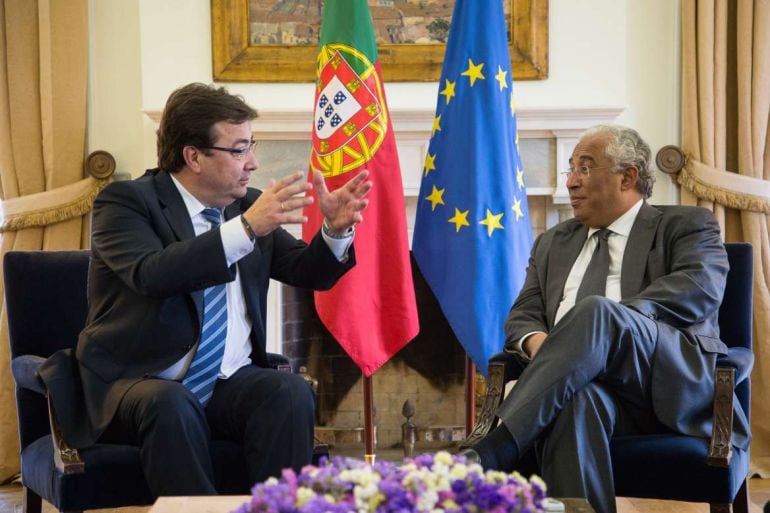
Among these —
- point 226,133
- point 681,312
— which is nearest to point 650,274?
point 681,312

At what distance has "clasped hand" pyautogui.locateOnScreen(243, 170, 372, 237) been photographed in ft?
7.30

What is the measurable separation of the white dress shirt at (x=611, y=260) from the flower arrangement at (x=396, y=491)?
4.96 ft

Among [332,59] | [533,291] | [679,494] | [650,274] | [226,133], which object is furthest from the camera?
[332,59]

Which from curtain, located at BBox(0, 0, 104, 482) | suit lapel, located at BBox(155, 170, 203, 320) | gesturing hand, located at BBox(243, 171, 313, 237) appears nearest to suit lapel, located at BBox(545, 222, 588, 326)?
gesturing hand, located at BBox(243, 171, 313, 237)

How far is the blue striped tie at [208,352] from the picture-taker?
2432 mm

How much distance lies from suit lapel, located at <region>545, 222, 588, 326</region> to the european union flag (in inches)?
19.1

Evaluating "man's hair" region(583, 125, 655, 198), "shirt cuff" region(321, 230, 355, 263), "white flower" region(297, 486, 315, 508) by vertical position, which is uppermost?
→ "man's hair" region(583, 125, 655, 198)

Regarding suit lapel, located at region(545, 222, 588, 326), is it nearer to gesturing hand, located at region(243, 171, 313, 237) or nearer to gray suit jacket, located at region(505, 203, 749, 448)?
gray suit jacket, located at region(505, 203, 749, 448)

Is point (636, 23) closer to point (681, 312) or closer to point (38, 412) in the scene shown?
point (681, 312)

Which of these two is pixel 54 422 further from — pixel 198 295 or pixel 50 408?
pixel 198 295

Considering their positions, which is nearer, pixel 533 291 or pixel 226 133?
pixel 226 133

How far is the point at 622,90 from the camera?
4.14 m

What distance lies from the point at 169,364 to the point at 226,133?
0.57 m

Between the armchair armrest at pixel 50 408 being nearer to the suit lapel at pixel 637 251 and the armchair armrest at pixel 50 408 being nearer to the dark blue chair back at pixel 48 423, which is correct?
the dark blue chair back at pixel 48 423
